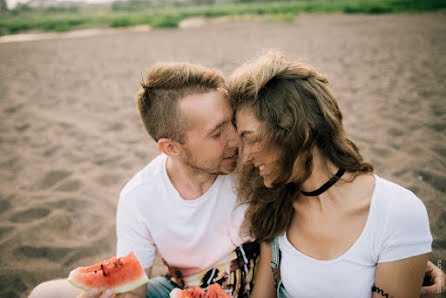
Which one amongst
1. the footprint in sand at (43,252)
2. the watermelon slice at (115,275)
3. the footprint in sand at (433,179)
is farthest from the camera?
the footprint in sand at (433,179)

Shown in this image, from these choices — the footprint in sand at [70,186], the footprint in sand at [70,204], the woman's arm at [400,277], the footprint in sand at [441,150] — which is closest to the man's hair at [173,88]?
the woman's arm at [400,277]

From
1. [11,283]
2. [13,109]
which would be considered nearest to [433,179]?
[11,283]

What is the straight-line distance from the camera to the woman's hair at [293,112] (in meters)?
1.59

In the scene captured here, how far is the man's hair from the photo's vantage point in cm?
213

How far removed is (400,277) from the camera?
1.54 metres

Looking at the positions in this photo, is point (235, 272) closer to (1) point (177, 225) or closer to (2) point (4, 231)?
(1) point (177, 225)

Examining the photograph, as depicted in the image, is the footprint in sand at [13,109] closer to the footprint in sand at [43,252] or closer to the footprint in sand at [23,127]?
the footprint in sand at [23,127]

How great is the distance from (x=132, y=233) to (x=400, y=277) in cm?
172

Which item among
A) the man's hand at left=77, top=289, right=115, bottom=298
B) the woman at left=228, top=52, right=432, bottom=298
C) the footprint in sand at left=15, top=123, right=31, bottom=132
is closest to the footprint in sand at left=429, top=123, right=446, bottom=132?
the woman at left=228, top=52, right=432, bottom=298

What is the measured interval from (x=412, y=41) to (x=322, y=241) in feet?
42.3

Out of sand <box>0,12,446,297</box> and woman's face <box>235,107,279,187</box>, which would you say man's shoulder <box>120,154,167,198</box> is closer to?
woman's face <box>235,107,279,187</box>

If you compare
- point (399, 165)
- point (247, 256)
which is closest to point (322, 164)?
point (247, 256)

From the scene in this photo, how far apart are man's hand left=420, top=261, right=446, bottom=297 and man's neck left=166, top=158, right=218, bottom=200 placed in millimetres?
1604

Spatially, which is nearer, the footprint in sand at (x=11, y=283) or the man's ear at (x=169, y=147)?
the man's ear at (x=169, y=147)
